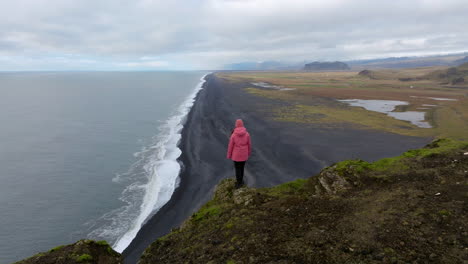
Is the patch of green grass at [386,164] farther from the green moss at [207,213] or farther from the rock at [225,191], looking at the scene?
the green moss at [207,213]

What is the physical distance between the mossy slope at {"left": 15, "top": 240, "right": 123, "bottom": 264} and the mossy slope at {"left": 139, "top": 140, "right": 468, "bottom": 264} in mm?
1039

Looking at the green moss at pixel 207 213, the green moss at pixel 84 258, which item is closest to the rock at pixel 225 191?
the green moss at pixel 207 213

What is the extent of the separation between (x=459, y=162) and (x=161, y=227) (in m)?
15.1

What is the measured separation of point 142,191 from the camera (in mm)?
21219

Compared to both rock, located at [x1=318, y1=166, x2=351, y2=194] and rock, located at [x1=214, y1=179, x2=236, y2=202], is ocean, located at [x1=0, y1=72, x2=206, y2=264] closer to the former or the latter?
rock, located at [x1=214, y1=179, x2=236, y2=202]

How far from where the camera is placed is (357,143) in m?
30.6

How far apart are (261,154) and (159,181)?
10.7 meters

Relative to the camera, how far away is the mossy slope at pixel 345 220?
5.97 metres

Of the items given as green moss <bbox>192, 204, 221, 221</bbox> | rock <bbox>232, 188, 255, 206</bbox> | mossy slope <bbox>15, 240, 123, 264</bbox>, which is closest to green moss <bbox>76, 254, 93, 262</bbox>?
mossy slope <bbox>15, 240, 123, 264</bbox>

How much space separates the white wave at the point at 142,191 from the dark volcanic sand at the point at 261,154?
70cm

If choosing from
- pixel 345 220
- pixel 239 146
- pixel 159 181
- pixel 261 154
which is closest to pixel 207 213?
pixel 239 146

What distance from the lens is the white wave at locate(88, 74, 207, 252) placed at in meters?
16.1

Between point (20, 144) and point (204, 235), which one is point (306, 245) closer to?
point (204, 235)

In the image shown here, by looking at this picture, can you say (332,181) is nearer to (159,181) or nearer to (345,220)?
(345,220)
